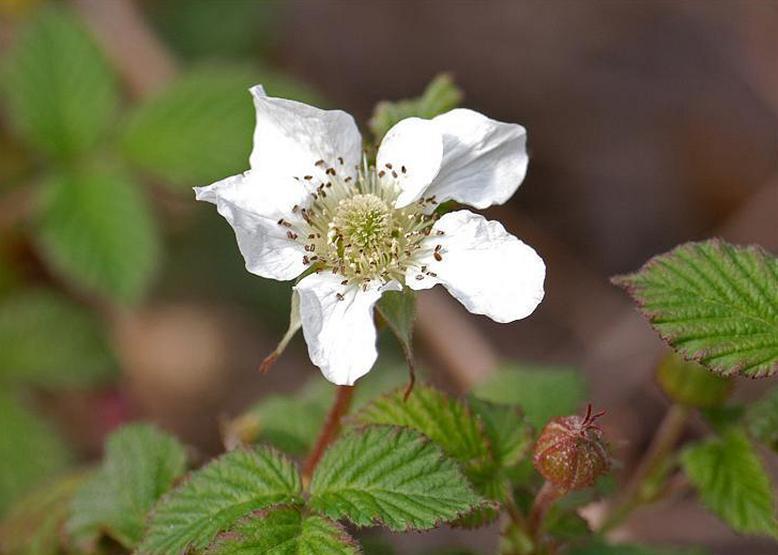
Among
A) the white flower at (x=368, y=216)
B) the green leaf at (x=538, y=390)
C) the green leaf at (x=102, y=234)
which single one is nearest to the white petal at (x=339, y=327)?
the white flower at (x=368, y=216)

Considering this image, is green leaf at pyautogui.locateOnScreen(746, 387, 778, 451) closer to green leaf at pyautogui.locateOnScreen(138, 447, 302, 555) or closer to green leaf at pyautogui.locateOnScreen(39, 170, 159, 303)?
green leaf at pyautogui.locateOnScreen(138, 447, 302, 555)

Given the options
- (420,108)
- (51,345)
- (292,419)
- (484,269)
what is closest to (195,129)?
(51,345)

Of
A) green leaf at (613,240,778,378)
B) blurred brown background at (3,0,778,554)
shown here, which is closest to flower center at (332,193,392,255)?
green leaf at (613,240,778,378)

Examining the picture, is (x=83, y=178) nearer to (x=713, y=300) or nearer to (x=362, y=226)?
(x=362, y=226)

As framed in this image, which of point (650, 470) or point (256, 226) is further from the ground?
point (256, 226)

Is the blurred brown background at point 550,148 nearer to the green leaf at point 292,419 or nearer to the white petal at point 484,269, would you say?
the green leaf at point 292,419

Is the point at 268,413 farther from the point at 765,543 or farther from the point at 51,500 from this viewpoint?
the point at 765,543
